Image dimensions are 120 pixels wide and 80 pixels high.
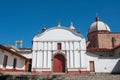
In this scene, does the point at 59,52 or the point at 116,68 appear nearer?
the point at 116,68

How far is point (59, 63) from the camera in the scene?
25.3m

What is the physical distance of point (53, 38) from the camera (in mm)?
25875

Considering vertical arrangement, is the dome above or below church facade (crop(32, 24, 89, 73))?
above

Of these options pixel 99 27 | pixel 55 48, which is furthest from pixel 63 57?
pixel 99 27

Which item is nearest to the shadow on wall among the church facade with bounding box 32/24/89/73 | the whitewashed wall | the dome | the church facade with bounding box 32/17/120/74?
the church facade with bounding box 32/17/120/74

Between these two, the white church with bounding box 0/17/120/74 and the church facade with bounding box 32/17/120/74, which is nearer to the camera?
the white church with bounding box 0/17/120/74

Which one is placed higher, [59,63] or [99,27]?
[99,27]

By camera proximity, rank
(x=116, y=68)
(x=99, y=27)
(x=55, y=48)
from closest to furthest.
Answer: (x=116, y=68)
(x=55, y=48)
(x=99, y=27)

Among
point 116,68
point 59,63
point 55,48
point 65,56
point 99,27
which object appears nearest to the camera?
point 116,68

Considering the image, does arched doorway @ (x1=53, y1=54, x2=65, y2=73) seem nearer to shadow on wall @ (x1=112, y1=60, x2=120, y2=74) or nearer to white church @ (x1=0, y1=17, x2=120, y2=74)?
white church @ (x1=0, y1=17, x2=120, y2=74)

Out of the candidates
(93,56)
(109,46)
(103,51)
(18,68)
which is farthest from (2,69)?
(109,46)

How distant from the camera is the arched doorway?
81.6 ft

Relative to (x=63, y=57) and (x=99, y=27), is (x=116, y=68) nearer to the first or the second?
(x=63, y=57)

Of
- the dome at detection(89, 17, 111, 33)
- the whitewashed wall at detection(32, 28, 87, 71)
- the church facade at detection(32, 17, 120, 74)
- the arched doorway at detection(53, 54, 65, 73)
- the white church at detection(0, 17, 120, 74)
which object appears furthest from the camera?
the dome at detection(89, 17, 111, 33)
